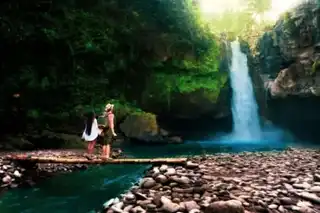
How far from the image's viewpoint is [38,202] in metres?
8.32

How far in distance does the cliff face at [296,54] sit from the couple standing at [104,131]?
17.3m

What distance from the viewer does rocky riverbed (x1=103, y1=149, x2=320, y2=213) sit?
18.6 feet

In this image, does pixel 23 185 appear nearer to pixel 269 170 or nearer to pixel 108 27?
pixel 269 170

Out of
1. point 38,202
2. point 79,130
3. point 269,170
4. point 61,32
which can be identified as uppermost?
point 61,32

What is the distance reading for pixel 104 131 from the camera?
10.8 meters

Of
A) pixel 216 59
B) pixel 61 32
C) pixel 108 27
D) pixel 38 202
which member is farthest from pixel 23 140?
pixel 216 59

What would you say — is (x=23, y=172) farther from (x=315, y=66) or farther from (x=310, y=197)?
(x=315, y=66)

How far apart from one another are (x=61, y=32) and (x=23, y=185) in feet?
36.3

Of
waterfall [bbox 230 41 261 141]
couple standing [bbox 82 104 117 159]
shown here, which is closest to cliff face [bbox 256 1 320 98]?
waterfall [bbox 230 41 261 141]

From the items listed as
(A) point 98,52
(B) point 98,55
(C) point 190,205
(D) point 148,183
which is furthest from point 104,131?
(B) point 98,55

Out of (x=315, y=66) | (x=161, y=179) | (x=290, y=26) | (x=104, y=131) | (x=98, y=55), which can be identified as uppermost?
(x=290, y=26)

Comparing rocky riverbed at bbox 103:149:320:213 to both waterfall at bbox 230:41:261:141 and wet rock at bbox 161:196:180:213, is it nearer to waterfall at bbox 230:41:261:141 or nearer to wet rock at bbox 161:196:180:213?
wet rock at bbox 161:196:180:213

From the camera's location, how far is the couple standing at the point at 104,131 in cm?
1055

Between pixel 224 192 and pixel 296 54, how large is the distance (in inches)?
841
